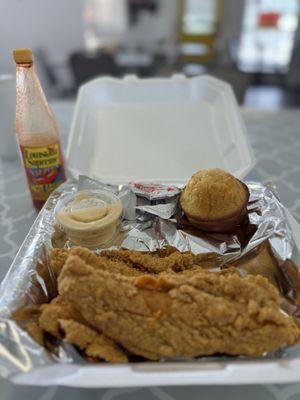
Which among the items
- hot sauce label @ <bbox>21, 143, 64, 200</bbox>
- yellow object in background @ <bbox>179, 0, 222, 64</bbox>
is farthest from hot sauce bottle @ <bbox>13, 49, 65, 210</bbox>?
yellow object in background @ <bbox>179, 0, 222, 64</bbox>

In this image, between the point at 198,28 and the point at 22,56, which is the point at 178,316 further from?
the point at 198,28

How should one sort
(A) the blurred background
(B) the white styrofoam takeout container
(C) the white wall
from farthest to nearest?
(A) the blurred background < (C) the white wall < (B) the white styrofoam takeout container

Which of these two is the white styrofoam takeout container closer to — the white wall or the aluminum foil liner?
the aluminum foil liner

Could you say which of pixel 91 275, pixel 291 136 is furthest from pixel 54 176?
pixel 291 136

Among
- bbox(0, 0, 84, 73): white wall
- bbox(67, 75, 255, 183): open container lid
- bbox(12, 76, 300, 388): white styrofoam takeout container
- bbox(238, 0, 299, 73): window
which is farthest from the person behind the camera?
bbox(238, 0, 299, 73): window

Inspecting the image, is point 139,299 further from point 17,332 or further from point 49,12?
point 49,12

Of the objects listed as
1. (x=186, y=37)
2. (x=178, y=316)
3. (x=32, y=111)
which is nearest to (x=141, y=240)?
(x=178, y=316)
